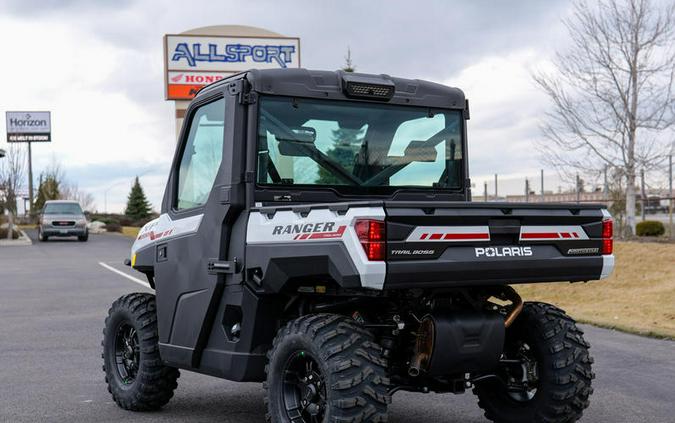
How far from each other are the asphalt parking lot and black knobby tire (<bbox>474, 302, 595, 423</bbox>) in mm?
750

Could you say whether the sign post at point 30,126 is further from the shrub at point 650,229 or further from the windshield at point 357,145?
the windshield at point 357,145

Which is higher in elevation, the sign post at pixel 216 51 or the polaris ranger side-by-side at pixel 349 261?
the sign post at pixel 216 51

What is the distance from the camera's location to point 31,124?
76875 mm

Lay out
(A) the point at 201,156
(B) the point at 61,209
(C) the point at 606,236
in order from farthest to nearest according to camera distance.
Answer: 1. (B) the point at 61,209
2. (A) the point at 201,156
3. (C) the point at 606,236

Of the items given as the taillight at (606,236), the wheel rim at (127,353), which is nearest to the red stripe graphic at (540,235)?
the taillight at (606,236)

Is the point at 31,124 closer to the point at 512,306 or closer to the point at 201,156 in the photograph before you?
the point at 201,156

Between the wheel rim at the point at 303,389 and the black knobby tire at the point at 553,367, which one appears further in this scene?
the black knobby tire at the point at 553,367

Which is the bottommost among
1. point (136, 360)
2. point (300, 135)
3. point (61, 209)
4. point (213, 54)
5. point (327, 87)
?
point (136, 360)

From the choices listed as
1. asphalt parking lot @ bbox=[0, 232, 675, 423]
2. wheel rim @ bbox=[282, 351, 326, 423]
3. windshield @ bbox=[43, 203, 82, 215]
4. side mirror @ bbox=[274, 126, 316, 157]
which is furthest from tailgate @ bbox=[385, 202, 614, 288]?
windshield @ bbox=[43, 203, 82, 215]

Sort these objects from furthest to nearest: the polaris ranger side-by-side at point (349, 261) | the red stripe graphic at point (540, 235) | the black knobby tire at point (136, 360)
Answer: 1. the black knobby tire at point (136, 360)
2. the red stripe graphic at point (540, 235)
3. the polaris ranger side-by-side at point (349, 261)

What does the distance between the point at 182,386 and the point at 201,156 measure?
2504 millimetres

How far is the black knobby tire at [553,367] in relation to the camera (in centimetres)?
600

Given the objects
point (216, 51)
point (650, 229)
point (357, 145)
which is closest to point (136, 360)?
point (357, 145)

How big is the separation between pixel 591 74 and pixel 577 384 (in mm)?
21729
